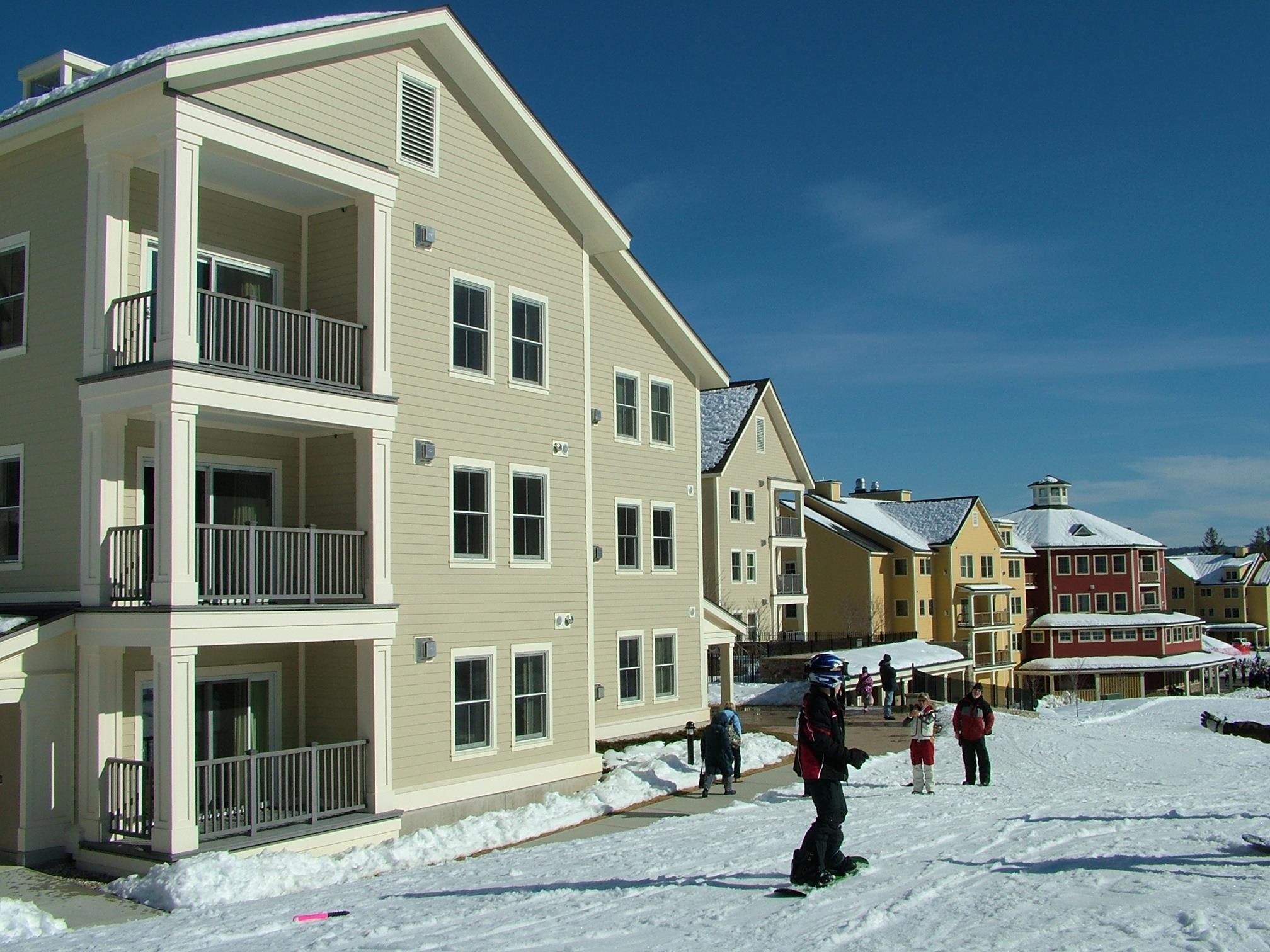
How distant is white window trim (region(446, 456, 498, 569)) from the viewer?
1914 centimetres

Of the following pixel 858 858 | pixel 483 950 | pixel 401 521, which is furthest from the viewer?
pixel 401 521

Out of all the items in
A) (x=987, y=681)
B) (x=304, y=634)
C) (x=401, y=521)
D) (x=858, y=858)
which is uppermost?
(x=401, y=521)

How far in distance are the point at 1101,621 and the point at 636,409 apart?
62.7 m

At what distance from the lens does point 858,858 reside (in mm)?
10953

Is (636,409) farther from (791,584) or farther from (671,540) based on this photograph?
(791,584)

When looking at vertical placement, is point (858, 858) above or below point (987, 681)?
above

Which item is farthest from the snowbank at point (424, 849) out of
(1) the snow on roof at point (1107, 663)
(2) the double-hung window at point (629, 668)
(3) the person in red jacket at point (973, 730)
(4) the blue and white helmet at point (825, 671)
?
(1) the snow on roof at point (1107, 663)

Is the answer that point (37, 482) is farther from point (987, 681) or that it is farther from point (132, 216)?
point (987, 681)

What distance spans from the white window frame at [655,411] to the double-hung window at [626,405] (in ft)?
1.41

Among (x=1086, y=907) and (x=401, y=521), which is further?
(x=401, y=521)

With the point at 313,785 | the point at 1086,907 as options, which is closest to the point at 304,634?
the point at 313,785

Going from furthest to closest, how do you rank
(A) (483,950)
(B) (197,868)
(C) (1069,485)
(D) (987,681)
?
(C) (1069,485), (D) (987,681), (B) (197,868), (A) (483,950)

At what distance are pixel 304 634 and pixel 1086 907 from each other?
1057cm

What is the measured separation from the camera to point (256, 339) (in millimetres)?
16234
